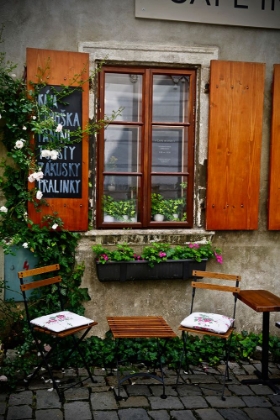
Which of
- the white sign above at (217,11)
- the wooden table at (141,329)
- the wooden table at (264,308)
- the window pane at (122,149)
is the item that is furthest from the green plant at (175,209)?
the white sign above at (217,11)

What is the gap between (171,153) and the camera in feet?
18.7

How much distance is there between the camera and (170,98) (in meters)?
5.64

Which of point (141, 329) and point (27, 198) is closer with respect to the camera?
point (141, 329)

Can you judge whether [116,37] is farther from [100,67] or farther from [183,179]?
[183,179]

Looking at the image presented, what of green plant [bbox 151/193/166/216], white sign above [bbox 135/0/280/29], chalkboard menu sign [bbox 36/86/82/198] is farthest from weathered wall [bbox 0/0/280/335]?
chalkboard menu sign [bbox 36/86/82/198]

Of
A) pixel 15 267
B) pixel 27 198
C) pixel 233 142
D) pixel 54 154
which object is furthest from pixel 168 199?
pixel 15 267

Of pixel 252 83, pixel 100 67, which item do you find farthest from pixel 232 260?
pixel 100 67

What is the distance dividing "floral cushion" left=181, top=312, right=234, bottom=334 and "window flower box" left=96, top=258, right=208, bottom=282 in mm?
642

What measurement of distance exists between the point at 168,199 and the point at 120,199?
21.5 inches

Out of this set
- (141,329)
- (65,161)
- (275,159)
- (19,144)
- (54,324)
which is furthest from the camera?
(275,159)

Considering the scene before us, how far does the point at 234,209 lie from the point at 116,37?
2248 millimetres

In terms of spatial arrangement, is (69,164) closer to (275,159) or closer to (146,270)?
(146,270)

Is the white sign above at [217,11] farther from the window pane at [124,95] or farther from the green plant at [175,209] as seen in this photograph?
the green plant at [175,209]

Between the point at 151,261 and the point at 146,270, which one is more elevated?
the point at 151,261
